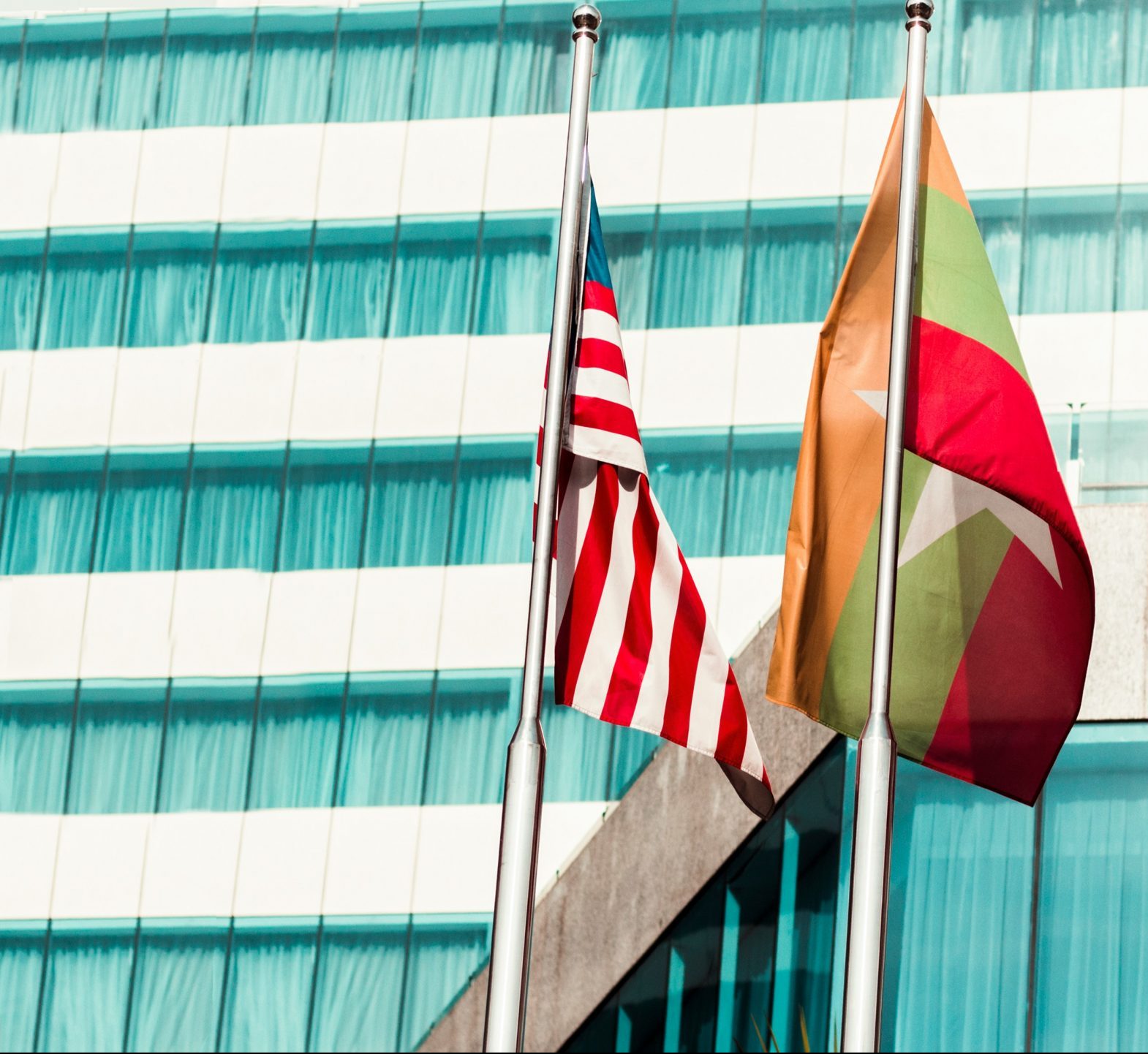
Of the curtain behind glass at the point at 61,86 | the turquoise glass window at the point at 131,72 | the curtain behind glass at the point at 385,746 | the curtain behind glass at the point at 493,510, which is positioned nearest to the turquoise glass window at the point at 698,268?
the curtain behind glass at the point at 493,510

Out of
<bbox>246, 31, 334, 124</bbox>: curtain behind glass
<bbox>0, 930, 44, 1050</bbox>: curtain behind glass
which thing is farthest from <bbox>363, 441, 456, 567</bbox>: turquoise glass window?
<bbox>0, 930, 44, 1050</bbox>: curtain behind glass

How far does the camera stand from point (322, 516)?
31.3m

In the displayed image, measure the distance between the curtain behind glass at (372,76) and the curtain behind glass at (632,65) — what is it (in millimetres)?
2998

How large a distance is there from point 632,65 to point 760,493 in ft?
23.5

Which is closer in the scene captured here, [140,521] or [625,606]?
[625,606]

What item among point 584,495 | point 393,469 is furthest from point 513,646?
point 584,495

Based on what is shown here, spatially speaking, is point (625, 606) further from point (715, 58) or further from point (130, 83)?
point (130, 83)

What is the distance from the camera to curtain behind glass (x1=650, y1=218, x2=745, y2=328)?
31078 mm

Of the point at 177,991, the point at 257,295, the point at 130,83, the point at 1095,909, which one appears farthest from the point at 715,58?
the point at 1095,909

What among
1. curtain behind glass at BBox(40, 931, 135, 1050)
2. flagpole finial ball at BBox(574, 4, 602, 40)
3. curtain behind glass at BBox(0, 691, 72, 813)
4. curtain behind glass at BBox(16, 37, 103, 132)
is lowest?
curtain behind glass at BBox(40, 931, 135, 1050)

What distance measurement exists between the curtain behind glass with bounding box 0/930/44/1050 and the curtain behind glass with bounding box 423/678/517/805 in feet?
19.2

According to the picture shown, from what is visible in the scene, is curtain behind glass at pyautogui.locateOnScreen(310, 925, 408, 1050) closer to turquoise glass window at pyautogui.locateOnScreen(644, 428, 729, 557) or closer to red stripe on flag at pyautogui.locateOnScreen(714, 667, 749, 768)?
turquoise glass window at pyautogui.locateOnScreen(644, 428, 729, 557)

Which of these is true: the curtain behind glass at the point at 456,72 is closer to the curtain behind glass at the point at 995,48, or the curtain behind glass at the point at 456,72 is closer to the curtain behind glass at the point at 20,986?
the curtain behind glass at the point at 995,48

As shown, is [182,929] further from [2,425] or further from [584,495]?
[584,495]
